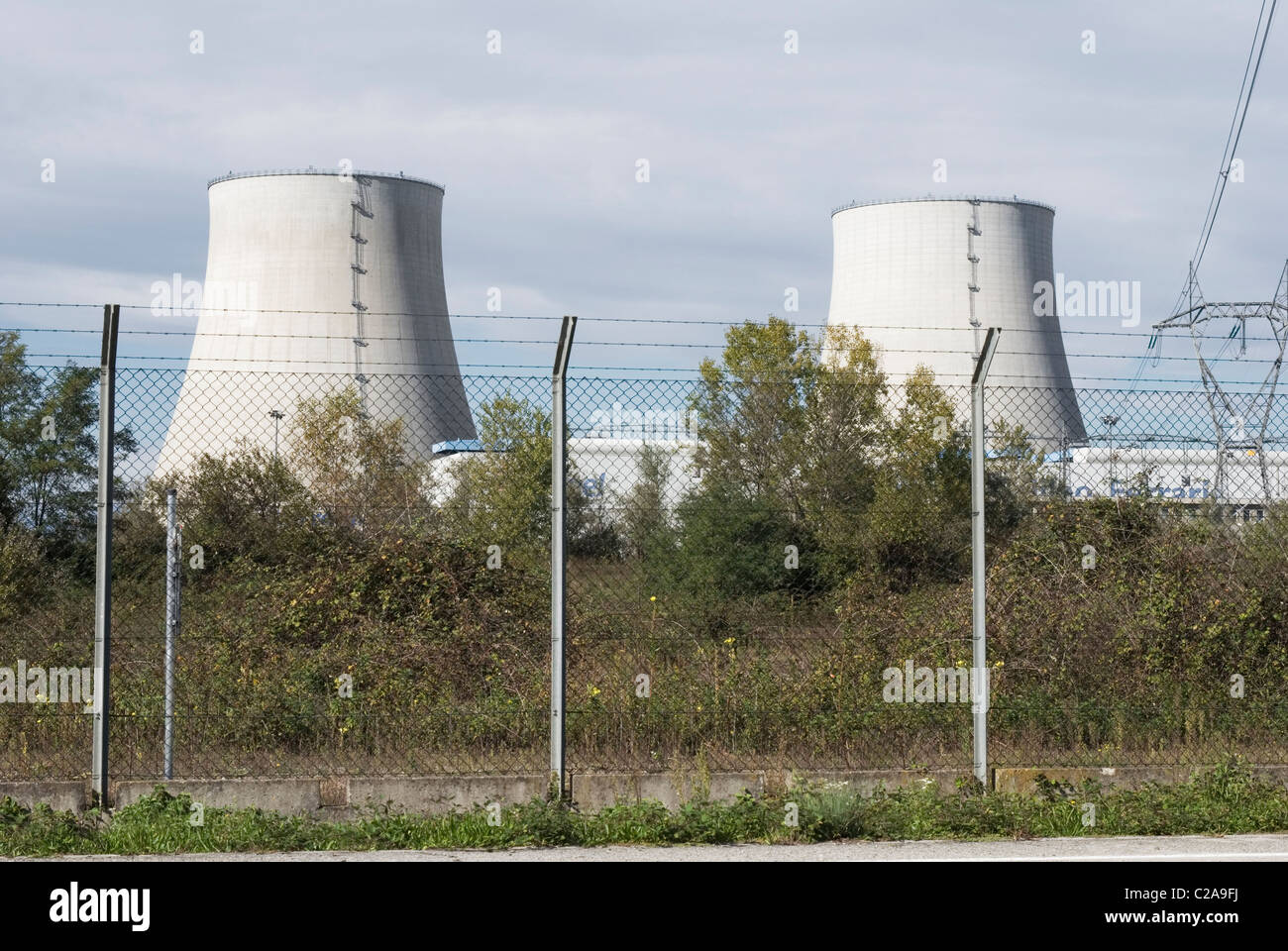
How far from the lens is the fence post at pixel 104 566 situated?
523 centimetres

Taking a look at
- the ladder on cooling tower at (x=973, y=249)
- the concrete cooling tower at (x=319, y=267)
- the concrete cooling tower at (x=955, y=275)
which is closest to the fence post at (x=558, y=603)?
the concrete cooling tower at (x=319, y=267)

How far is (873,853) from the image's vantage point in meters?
4.83

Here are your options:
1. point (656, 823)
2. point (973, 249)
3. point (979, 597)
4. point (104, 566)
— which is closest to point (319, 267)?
point (973, 249)

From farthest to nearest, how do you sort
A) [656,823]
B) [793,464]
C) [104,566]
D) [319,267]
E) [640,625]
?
[319,267]
[793,464]
[640,625]
[104,566]
[656,823]

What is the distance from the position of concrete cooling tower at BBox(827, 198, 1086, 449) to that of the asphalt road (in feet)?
63.6

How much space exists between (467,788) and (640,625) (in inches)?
58.2

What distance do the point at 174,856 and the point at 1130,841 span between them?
347 cm

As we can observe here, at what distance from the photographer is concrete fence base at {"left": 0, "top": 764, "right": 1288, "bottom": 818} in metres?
5.45

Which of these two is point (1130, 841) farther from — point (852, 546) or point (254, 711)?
point (254, 711)

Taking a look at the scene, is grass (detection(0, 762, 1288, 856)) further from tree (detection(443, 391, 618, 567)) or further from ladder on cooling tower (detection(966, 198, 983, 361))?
ladder on cooling tower (detection(966, 198, 983, 361))

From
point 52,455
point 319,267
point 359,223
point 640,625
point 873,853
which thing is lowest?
point 873,853

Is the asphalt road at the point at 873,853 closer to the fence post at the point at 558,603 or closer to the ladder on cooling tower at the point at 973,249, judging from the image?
the fence post at the point at 558,603

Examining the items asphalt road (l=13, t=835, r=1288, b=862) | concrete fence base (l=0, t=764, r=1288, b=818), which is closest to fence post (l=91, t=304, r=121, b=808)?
concrete fence base (l=0, t=764, r=1288, b=818)

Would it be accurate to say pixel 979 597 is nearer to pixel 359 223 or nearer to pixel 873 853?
pixel 873 853
